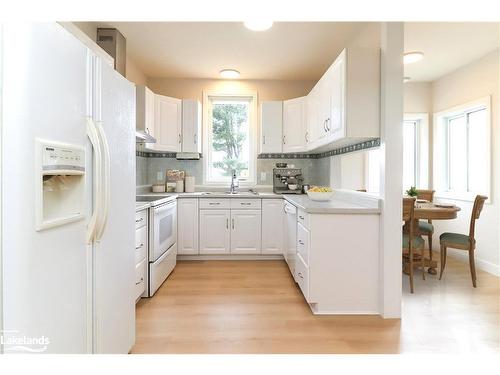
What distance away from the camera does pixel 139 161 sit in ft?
13.3

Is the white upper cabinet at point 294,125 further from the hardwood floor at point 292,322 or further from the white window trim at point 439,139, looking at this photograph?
the white window trim at point 439,139

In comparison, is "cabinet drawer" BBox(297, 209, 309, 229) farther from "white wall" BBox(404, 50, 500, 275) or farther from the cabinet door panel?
"white wall" BBox(404, 50, 500, 275)

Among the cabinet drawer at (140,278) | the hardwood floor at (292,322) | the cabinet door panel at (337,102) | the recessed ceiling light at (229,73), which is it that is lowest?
the hardwood floor at (292,322)

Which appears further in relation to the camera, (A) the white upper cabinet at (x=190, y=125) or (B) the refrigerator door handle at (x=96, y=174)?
(A) the white upper cabinet at (x=190, y=125)

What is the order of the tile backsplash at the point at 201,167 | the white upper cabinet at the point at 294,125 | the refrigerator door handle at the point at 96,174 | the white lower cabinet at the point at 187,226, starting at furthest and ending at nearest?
the tile backsplash at the point at 201,167 → the white upper cabinet at the point at 294,125 → the white lower cabinet at the point at 187,226 → the refrigerator door handle at the point at 96,174

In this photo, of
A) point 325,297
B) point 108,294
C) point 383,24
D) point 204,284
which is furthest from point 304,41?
point 108,294

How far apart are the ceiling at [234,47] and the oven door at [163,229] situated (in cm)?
183

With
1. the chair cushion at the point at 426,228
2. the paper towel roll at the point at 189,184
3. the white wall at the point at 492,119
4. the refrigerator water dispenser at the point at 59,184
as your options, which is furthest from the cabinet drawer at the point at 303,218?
the white wall at the point at 492,119

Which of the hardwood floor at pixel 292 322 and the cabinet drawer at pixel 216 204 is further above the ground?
the cabinet drawer at pixel 216 204

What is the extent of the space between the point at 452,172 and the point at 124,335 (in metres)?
4.79

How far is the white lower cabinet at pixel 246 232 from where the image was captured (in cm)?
386

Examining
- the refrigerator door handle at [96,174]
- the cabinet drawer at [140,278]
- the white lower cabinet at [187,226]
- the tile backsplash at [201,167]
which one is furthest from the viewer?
the tile backsplash at [201,167]

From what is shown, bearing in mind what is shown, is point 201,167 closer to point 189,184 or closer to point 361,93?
point 189,184

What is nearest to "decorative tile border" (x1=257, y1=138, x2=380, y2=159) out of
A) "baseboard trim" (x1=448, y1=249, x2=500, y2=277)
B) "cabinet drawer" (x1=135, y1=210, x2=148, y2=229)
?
"cabinet drawer" (x1=135, y1=210, x2=148, y2=229)
